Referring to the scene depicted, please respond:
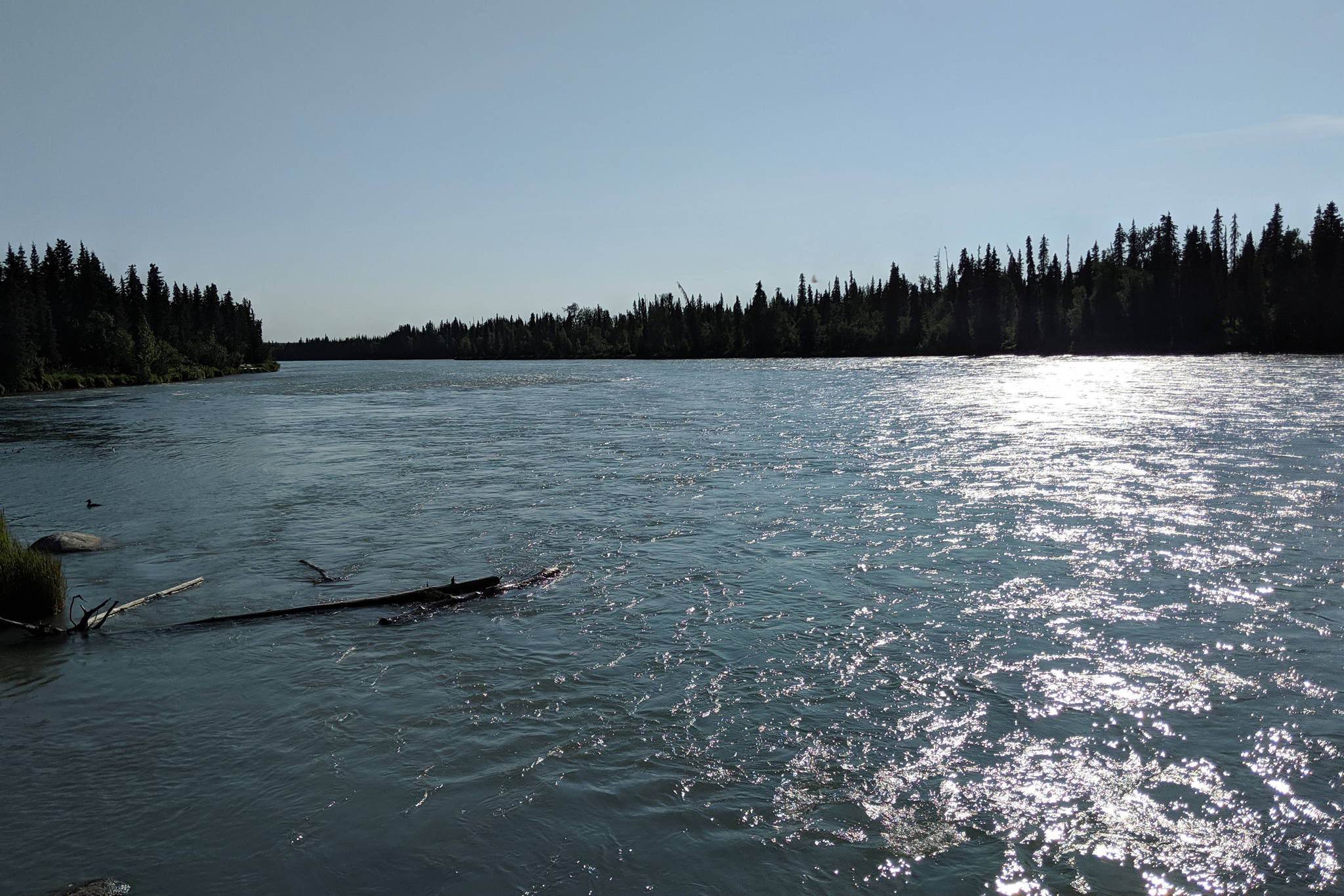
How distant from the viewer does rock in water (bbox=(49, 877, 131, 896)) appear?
21.3 ft

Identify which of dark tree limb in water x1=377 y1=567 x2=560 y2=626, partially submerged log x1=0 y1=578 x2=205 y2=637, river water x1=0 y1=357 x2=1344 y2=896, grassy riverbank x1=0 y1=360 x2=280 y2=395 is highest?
grassy riverbank x1=0 y1=360 x2=280 y2=395

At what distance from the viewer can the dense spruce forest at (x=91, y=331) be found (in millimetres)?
102562

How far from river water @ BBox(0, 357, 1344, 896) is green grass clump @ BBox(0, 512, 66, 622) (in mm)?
1382

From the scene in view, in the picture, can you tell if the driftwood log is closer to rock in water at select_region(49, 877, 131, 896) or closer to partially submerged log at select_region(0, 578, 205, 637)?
partially submerged log at select_region(0, 578, 205, 637)

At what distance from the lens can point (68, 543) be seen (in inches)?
719

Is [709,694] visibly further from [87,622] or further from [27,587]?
[27,587]

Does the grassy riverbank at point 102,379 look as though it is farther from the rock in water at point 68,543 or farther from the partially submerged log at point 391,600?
the partially submerged log at point 391,600

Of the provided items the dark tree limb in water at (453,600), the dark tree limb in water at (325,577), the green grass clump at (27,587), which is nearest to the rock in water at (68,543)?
the green grass clump at (27,587)

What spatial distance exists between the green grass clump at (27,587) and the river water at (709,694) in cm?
138

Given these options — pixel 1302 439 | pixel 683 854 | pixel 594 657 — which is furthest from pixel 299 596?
pixel 1302 439

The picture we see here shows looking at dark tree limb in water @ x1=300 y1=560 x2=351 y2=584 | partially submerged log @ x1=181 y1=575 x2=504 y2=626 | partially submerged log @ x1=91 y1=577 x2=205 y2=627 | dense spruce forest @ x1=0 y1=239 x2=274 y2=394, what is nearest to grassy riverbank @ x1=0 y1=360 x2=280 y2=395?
dense spruce forest @ x1=0 y1=239 x2=274 y2=394

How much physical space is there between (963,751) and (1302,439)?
30100 mm

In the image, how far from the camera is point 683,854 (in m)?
7.15

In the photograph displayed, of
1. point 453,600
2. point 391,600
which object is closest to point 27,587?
point 391,600
